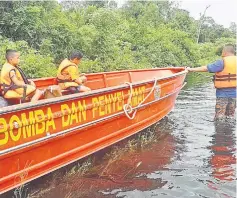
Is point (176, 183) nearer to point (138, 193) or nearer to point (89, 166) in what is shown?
point (138, 193)

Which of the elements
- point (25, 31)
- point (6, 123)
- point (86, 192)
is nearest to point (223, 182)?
point (86, 192)

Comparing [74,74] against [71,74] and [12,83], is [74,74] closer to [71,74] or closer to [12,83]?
[71,74]

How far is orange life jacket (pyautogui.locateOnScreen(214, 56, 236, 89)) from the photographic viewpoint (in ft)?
26.1

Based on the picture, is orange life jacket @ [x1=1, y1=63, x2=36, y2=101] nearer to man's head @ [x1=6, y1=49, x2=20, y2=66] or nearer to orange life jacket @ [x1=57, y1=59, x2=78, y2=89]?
man's head @ [x1=6, y1=49, x2=20, y2=66]

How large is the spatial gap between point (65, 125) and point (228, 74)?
4409 mm

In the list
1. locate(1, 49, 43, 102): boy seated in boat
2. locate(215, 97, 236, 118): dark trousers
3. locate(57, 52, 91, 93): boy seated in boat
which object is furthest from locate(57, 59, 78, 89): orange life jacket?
locate(215, 97, 236, 118): dark trousers

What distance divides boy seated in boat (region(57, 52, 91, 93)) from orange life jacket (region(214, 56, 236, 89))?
3284 mm

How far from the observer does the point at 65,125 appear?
5.03 metres

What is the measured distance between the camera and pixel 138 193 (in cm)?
480

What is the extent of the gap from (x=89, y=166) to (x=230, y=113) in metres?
4.18

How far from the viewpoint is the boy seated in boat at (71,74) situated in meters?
6.38

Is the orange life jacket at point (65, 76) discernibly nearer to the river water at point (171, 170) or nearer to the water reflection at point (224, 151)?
the river water at point (171, 170)

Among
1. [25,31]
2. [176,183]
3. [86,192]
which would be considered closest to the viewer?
[86,192]

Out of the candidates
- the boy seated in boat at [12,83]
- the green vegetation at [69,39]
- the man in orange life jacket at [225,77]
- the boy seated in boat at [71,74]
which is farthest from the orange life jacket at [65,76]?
the green vegetation at [69,39]
